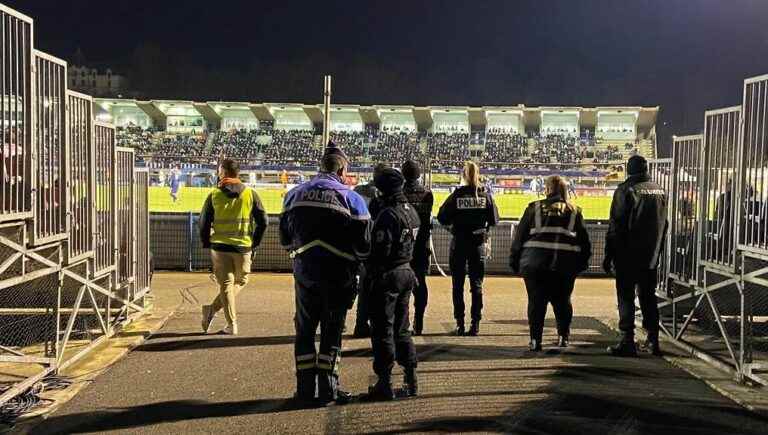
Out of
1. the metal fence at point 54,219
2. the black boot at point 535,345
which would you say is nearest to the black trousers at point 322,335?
the metal fence at point 54,219

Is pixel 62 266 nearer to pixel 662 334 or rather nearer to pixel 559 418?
pixel 559 418

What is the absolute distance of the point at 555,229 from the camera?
7.44 meters

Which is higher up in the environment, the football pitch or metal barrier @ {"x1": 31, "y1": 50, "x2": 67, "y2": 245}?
metal barrier @ {"x1": 31, "y1": 50, "x2": 67, "y2": 245}

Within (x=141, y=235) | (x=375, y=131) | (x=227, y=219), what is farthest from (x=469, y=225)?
(x=375, y=131)

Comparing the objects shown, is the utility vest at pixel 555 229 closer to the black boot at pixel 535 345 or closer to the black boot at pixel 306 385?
the black boot at pixel 535 345

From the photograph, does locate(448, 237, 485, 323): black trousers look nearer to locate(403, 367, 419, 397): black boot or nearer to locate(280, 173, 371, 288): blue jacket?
locate(403, 367, 419, 397): black boot

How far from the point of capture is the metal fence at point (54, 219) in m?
5.72

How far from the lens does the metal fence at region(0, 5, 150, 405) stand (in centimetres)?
572

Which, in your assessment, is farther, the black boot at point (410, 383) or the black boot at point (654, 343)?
the black boot at point (654, 343)

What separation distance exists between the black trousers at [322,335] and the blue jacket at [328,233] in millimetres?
99

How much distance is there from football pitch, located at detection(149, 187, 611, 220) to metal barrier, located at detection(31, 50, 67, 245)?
9.64m

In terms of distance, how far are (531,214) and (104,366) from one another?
4338 mm

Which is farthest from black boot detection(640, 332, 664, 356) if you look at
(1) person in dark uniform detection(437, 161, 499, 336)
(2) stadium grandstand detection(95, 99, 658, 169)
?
(2) stadium grandstand detection(95, 99, 658, 169)

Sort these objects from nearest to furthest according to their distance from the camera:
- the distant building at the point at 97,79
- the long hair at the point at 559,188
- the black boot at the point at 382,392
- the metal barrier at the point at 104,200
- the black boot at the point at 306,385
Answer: the black boot at the point at 306,385 → the black boot at the point at 382,392 → the long hair at the point at 559,188 → the metal barrier at the point at 104,200 → the distant building at the point at 97,79
